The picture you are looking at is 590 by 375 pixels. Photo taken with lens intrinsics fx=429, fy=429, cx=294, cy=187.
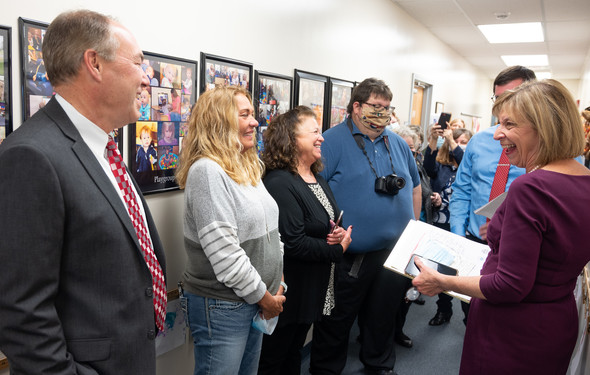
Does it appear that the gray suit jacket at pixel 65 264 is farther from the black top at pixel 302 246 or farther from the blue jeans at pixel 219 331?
the black top at pixel 302 246

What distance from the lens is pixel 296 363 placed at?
7.16 feet

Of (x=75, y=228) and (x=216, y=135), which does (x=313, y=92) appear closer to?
(x=216, y=135)

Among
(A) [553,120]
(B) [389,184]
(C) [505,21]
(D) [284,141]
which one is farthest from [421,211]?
(C) [505,21]

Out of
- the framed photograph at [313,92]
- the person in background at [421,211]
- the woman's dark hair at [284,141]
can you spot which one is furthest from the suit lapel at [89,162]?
the person in background at [421,211]

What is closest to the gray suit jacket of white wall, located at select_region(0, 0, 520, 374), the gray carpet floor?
white wall, located at select_region(0, 0, 520, 374)

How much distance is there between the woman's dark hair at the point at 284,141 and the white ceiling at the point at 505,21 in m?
2.61

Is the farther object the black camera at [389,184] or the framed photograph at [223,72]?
the black camera at [389,184]

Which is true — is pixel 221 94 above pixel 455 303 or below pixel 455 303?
above

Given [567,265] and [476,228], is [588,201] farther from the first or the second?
[476,228]

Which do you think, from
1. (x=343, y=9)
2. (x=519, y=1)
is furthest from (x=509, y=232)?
(x=519, y=1)

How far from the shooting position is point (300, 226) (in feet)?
5.98

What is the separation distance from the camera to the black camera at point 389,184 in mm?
2203

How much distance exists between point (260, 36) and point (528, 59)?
6.38 m

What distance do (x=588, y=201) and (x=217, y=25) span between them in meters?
Result: 1.60
